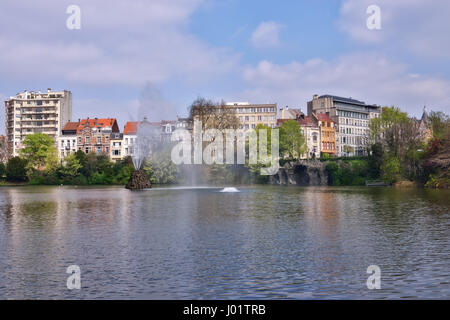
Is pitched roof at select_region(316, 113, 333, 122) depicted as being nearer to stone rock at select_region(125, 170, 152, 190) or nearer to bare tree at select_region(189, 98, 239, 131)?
bare tree at select_region(189, 98, 239, 131)

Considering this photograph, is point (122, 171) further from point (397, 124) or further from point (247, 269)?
point (247, 269)

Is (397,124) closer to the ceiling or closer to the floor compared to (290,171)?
closer to the ceiling

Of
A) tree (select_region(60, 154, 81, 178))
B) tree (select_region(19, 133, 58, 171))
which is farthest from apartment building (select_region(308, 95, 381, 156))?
tree (select_region(19, 133, 58, 171))

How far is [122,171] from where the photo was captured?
135 metres

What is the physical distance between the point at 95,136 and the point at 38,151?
87.6 ft

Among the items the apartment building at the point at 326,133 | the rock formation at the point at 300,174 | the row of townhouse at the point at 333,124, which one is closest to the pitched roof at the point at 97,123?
the row of townhouse at the point at 333,124

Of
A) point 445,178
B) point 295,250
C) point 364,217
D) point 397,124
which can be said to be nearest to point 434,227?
point 364,217

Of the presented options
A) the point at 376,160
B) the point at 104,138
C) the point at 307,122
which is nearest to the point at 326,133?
the point at 307,122

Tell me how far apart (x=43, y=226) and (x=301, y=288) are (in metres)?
21.1

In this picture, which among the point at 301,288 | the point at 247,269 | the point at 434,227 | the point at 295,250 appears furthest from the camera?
the point at 434,227

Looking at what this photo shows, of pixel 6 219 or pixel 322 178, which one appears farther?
pixel 322 178

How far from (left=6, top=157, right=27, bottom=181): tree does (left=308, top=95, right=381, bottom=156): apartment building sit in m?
105

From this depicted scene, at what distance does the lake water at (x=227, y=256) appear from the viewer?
50.2 ft

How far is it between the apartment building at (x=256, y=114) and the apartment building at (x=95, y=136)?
151 ft
